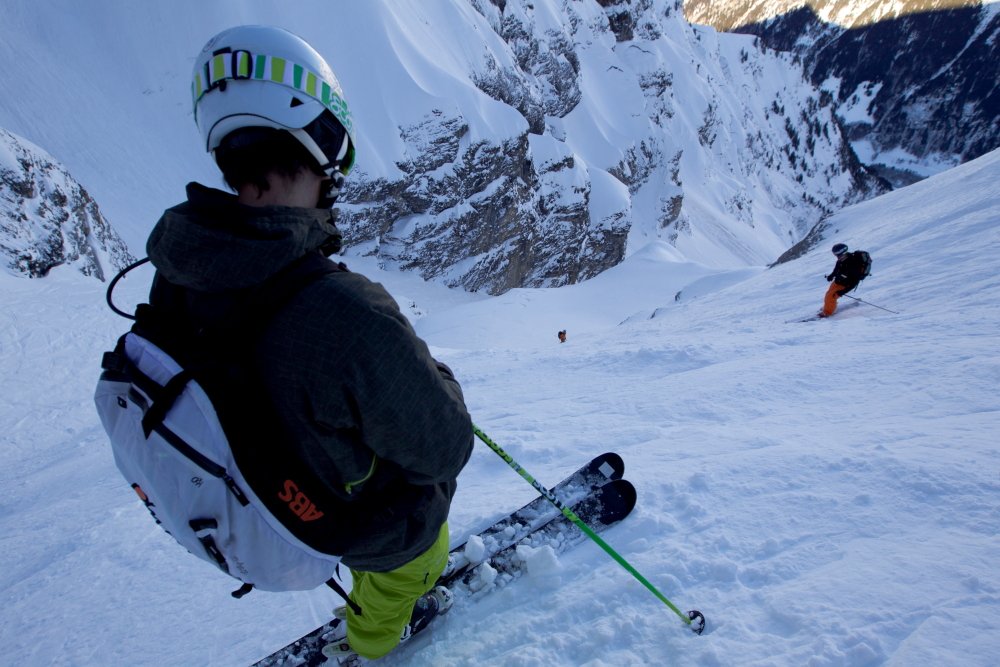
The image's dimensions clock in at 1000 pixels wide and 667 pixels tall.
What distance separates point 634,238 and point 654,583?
2298 inches

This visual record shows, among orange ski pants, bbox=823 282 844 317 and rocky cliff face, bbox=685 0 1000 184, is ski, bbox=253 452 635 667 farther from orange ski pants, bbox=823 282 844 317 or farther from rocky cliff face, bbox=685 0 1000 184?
rocky cliff face, bbox=685 0 1000 184

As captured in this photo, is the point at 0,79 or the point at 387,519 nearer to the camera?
the point at 387,519

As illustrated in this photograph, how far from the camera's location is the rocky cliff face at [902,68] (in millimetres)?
92438

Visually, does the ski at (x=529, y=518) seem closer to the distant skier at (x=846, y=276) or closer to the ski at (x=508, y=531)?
the ski at (x=508, y=531)

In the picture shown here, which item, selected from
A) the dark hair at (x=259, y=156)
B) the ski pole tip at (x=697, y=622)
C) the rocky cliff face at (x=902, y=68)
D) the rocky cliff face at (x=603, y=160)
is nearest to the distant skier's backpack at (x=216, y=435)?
the dark hair at (x=259, y=156)

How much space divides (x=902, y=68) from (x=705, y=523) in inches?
5551

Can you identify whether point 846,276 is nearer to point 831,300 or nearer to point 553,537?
point 831,300

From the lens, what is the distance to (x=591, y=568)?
2.36m

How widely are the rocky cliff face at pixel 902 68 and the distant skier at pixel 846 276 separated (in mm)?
118133

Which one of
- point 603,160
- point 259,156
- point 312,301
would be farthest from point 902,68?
point 312,301

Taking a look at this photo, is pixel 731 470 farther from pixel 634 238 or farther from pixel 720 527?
pixel 634 238

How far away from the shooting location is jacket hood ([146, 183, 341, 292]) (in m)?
1.20

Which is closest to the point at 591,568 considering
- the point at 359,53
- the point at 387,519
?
the point at 387,519

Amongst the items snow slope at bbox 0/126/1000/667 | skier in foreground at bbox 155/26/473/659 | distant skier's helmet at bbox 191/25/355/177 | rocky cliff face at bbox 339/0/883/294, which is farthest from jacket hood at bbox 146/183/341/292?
rocky cliff face at bbox 339/0/883/294
